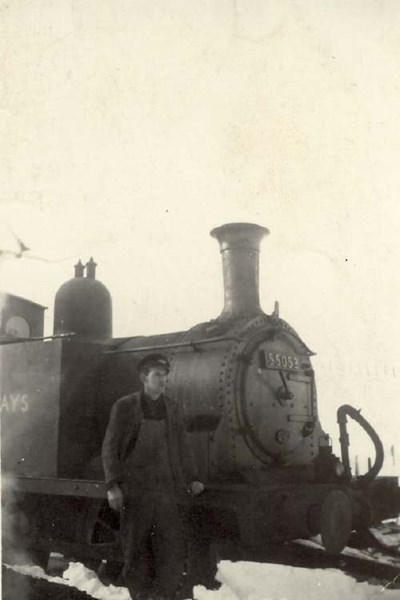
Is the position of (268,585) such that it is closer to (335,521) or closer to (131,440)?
(335,521)

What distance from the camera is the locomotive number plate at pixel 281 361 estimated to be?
5.26m

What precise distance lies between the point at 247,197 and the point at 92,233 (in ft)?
5.55

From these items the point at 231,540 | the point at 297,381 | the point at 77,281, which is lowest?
the point at 231,540

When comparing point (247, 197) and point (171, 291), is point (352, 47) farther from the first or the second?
point (171, 291)

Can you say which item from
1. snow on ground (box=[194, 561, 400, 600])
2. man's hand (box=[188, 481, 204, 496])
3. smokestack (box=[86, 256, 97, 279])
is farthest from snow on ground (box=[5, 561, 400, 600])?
smokestack (box=[86, 256, 97, 279])

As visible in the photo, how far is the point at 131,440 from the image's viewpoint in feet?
13.2

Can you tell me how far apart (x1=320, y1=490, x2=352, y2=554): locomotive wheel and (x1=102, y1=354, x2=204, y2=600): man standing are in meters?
1.07

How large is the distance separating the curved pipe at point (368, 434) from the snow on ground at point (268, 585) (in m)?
0.80

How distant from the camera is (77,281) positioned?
636 centimetres

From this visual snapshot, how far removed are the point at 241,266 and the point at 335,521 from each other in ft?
7.45

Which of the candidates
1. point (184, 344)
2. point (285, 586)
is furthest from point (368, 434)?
point (184, 344)

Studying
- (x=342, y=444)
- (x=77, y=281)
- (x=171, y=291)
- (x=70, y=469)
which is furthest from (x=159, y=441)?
(x=171, y=291)

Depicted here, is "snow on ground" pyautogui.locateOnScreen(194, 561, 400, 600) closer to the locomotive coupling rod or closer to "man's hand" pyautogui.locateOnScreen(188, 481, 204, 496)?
"man's hand" pyautogui.locateOnScreen(188, 481, 204, 496)

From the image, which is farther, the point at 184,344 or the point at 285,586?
the point at 184,344
